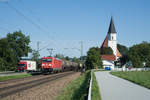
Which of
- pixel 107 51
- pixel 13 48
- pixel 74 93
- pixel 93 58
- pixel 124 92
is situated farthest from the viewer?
pixel 107 51

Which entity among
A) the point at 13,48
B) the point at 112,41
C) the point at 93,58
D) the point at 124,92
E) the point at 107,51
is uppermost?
the point at 112,41

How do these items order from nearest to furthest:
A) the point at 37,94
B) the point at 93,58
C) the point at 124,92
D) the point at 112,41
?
the point at 124,92
the point at 37,94
the point at 93,58
the point at 112,41

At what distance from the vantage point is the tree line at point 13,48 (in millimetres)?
67750

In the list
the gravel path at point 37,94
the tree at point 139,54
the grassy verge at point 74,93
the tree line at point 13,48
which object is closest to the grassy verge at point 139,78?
the grassy verge at point 74,93

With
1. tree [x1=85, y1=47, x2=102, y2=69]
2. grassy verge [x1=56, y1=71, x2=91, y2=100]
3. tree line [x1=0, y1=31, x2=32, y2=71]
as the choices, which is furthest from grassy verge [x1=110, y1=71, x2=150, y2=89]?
tree line [x1=0, y1=31, x2=32, y2=71]

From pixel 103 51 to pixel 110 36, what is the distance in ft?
26.5

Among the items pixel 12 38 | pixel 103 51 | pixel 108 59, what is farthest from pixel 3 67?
pixel 103 51

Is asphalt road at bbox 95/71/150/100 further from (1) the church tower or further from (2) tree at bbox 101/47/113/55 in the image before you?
(1) the church tower

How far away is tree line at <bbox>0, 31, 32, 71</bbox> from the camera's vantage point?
2667 inches

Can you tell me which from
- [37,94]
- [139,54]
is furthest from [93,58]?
[37,94]

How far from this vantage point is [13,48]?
77250 mm

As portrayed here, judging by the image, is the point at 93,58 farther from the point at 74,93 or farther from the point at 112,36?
the point at 74,93

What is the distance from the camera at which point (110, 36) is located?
119 meters

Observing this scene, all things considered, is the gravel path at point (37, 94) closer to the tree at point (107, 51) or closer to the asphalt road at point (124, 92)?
the asphalt road at point (124, 92)
